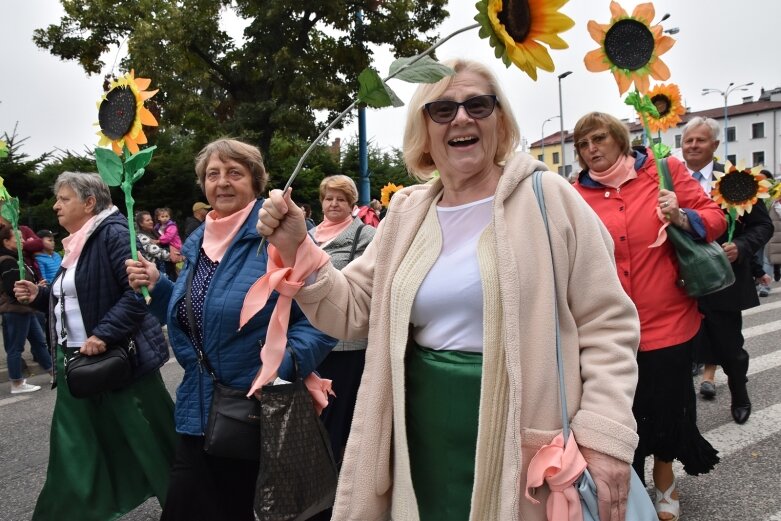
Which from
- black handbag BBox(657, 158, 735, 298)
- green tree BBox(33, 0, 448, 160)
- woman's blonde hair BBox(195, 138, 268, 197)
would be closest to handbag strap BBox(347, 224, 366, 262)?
woman's blonde hair BBox(195, 138, 268, 197)

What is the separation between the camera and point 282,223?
1.56 metres

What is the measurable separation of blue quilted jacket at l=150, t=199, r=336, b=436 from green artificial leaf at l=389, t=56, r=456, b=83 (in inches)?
50.4

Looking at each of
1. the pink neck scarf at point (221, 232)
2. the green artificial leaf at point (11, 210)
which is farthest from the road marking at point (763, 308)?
the green artificial leaf at point (11, 210)

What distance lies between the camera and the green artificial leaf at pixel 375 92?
1.36 metres

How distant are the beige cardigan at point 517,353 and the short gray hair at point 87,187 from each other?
2.23 meters

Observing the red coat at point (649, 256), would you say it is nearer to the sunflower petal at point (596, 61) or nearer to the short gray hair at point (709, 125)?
the sunflower petal at point (596, 61)

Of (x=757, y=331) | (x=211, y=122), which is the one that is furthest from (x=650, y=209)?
(x=211, y=122)

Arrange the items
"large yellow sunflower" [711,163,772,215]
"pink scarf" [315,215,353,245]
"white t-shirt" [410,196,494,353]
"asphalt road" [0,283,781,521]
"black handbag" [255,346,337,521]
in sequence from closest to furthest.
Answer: "white t-shirt" [410,196,494,353]
"black handbag" [255,346,337,521]
"asphalt road" [0,283,781,521]
"large yellow sunflower" [711,163,772,215]
"pink scarf" [315,215,353,245]

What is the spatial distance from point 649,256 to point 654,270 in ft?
0.23

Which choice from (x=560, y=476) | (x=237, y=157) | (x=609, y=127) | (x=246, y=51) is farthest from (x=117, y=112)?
(x=246, y=51)

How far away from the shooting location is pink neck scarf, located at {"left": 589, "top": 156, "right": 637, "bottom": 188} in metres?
2.95

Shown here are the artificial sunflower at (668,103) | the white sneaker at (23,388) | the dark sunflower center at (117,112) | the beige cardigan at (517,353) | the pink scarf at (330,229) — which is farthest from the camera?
the white sneaker at (23,388)

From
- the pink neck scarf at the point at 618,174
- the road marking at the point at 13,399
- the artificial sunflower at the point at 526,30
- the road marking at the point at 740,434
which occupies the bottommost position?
the road marking at the point at 740,434

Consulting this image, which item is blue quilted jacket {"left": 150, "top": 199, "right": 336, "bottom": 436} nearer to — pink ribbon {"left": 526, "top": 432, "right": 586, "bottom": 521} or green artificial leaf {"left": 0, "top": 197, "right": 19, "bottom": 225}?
pink ribbon {"left": 526, "top": 432, "right": 586, "bottom": 521}
